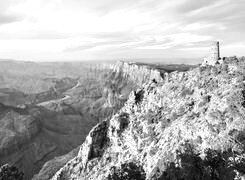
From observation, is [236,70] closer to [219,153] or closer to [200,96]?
[200,96]

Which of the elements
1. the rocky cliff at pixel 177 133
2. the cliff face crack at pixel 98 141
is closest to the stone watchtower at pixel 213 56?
the rocky cliff at pixel 177 133

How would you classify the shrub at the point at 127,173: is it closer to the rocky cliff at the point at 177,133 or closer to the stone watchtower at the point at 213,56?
the rocky cliff at the point at 177,133

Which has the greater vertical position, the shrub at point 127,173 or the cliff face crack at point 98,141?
the shrub at point 127,173

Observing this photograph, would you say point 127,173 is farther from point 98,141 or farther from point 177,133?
point 98,141

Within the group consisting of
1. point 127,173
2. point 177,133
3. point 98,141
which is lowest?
point 98,141

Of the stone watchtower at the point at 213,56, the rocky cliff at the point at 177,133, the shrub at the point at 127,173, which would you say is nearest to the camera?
the rocky cliff at the point at 177,133

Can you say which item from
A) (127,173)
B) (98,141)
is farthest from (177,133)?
(98,141)

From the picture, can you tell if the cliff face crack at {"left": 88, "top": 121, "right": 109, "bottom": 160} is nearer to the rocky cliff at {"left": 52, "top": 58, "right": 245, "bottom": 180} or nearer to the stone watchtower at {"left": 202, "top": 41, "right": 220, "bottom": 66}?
the rocky cliff at {"left": 52, "top": 58, "right": 245, "bottom": 180}

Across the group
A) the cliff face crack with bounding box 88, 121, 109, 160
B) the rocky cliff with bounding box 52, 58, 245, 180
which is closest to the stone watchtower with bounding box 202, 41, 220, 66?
the rocky cliff with bounding box 52, 58, 245, 180
